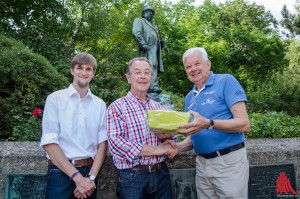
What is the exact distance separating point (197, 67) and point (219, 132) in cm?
51

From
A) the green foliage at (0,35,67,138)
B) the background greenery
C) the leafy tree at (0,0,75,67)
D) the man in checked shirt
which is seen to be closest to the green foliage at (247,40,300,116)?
the background greenery

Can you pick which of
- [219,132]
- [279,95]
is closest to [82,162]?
[219,132]

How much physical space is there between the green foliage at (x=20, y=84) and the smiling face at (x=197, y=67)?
301 cm

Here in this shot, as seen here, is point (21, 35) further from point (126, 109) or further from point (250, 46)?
point (250, 46)

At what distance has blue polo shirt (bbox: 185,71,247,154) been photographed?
7.36ft

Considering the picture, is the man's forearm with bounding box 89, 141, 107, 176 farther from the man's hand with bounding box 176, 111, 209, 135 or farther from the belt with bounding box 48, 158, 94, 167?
the man's hand with bounding box 176, 111, 209, 135

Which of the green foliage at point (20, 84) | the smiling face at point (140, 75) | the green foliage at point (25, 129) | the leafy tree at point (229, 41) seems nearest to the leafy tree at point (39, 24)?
the green foliage at point (20, 84)

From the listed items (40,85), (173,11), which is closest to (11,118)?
(40,85)

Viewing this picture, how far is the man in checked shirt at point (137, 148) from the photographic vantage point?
→ 2.16m

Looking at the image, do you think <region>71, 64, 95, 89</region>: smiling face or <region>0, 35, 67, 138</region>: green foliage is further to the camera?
<region>0, 35, 67, 138</region>: green foliage

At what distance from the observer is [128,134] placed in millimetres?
2230

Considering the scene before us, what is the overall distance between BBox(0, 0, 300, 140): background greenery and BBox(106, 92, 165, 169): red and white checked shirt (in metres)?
2.16

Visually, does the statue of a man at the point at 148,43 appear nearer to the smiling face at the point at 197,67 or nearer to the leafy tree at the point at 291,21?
the smiling face at the point at 197,67

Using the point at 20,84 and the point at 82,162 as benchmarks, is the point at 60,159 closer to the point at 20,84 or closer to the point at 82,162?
the point at 82,162
